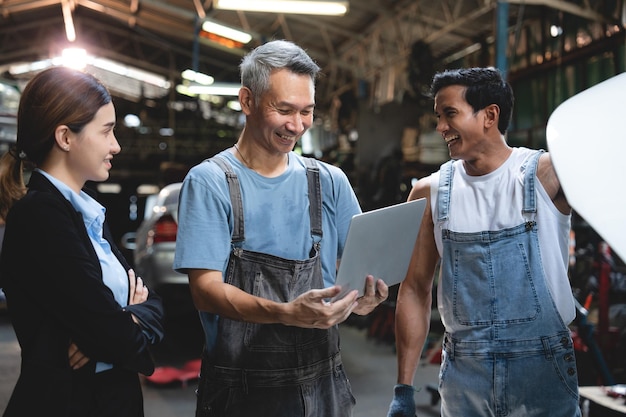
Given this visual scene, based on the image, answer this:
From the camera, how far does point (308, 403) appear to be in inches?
66.1

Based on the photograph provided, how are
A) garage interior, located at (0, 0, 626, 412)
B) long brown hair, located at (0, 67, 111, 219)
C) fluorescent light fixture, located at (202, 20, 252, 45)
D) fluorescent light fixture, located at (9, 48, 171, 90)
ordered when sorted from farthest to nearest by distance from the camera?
fluorescent light fixture, located at (9, 48, 171, 90)
fluorescent light fixture, located at (202, 20, 252, 45)
garage interior, located at (0, 0, 626, 412)
long brown hair, located at (0, 67, 111, 219)

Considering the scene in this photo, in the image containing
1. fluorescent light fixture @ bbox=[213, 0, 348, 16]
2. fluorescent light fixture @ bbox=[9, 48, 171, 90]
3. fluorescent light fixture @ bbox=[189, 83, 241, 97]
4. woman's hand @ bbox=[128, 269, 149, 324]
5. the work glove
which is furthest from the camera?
fluorescent light fixture @ bbox=[9, 48, 171, 90]

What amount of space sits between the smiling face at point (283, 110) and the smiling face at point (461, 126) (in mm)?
542

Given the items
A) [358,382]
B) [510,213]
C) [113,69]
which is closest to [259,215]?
[510,213]

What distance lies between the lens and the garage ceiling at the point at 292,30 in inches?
367

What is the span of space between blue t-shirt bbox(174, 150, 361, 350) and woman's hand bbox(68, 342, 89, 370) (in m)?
0.31

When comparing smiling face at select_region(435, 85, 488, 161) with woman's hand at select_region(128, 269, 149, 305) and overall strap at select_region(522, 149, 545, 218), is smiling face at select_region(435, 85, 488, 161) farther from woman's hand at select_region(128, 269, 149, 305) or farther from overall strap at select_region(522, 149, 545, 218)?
woman's hand at select_region(128, 269, 149, 305)

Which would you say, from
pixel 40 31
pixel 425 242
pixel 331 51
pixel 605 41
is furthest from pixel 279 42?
pixel 40 31

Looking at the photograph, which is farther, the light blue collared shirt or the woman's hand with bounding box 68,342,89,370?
the light blue collared shirt

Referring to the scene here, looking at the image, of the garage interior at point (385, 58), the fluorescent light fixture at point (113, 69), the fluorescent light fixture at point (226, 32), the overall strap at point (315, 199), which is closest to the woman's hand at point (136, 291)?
the overall strap at point (315, 199)

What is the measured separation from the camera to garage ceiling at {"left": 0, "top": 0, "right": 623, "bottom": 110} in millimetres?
9312

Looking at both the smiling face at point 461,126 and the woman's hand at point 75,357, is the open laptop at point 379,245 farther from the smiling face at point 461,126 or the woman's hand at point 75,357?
the woman's hand at point 75,357

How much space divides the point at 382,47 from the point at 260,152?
33.3ft

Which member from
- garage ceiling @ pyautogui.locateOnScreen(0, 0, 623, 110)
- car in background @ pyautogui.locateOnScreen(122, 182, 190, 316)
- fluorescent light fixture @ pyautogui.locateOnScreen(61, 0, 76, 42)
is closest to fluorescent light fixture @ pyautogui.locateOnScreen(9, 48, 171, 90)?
garage ceiling @ pyautogui.locateOnScreen(0, 0, 623, 110)
